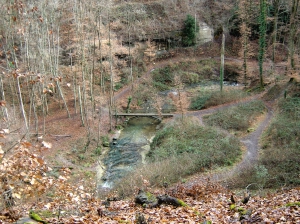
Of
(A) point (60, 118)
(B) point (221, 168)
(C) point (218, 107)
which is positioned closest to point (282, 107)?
(C) point (218, 107)

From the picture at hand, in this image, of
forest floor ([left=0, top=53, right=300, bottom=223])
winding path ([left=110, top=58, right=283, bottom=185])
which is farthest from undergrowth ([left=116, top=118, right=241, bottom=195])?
forest floor ([left=0, top=53, right=300, bottom=223])

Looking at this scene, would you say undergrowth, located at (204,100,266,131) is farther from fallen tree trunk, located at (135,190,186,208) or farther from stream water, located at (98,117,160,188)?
fallen tree trunk, located at (135,190,186,208)

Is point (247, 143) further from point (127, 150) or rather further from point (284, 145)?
point (127, 150)

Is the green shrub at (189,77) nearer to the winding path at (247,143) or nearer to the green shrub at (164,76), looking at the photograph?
the green shrub at (164,76)

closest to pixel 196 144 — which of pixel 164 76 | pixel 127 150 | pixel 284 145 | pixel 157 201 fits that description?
pixel 284 145

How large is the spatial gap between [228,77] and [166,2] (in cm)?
1656

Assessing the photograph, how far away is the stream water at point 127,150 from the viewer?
17719 mm

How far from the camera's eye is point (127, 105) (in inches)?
1139

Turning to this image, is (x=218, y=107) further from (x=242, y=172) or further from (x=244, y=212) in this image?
(x=244, y=212)

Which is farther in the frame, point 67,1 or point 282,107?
point 67,1

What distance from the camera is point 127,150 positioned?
831 inches

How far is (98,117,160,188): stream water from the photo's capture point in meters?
17.7

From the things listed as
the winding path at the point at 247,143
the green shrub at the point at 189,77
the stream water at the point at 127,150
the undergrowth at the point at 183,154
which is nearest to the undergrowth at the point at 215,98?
the winding path at the point at 247,143

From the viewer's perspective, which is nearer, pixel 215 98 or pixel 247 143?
pixel 247 143
